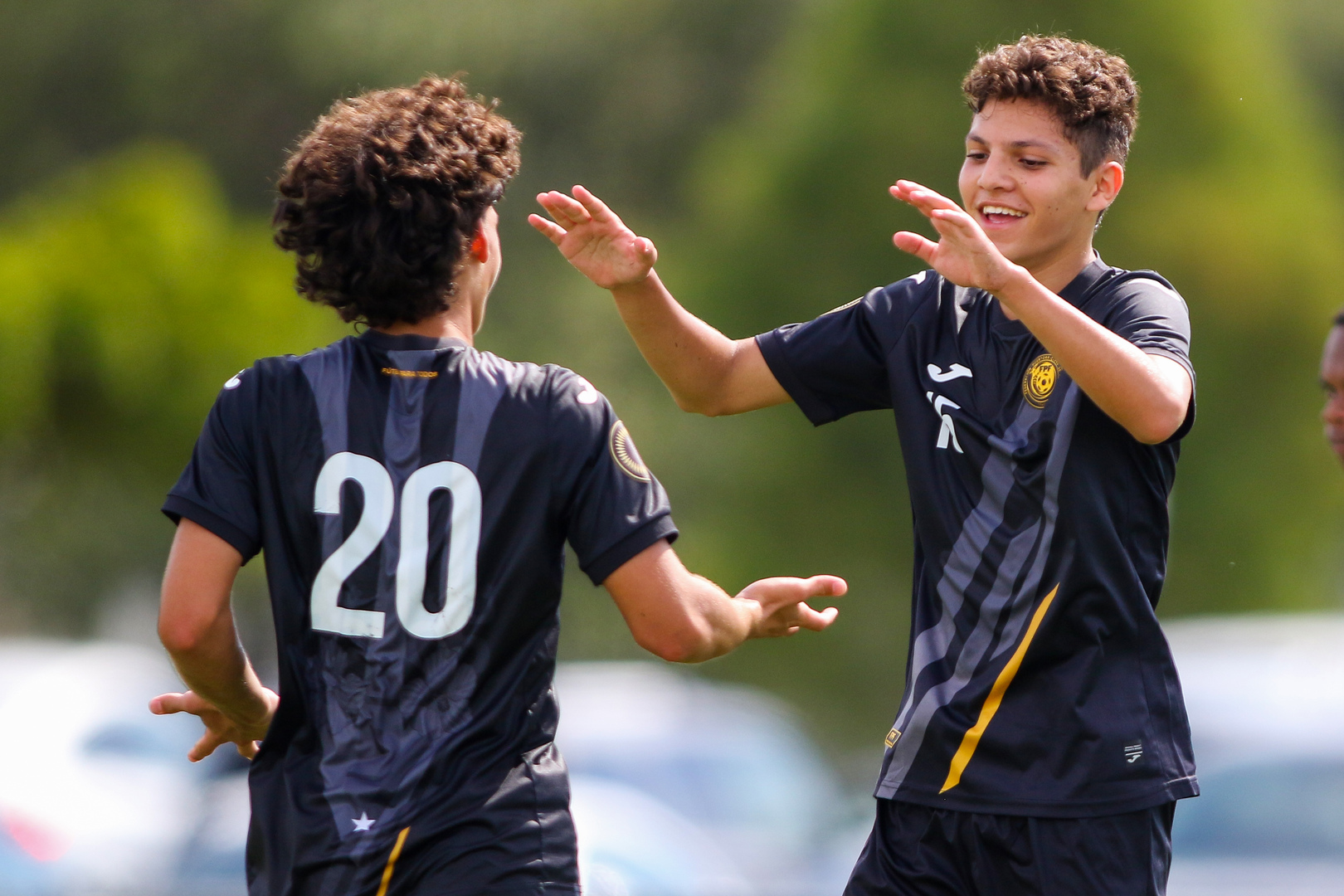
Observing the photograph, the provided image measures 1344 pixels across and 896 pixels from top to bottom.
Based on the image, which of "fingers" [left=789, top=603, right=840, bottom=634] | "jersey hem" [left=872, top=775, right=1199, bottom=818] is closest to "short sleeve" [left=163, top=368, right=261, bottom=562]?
"fingers" [left=789, top=603, right=840, bottom=634]

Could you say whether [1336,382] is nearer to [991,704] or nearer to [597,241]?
[991,704]

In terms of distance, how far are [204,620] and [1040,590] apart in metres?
1.67

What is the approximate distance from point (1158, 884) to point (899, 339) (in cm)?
131

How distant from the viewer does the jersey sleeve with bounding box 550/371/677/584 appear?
3115mm

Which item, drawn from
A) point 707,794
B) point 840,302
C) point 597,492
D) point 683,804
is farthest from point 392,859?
point 840,302

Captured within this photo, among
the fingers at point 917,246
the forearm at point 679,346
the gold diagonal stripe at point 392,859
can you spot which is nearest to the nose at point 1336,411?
the fingers at point 917,246

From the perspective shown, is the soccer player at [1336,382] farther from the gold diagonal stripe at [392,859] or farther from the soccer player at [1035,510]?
the gold diagonal stripe at [392,859]

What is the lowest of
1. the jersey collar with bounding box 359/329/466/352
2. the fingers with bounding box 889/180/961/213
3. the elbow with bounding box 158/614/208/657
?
the elbow with bounding box 158/614/208/657

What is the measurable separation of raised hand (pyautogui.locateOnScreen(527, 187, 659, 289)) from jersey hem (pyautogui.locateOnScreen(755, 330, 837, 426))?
0.37m

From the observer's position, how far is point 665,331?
13.1 ft

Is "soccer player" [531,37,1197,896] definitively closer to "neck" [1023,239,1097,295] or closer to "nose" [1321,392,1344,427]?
"neck" [1023,239,1097,295]

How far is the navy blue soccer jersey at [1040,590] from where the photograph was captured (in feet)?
11.0

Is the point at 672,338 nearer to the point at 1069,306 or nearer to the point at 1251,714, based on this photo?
the point at 1069,306

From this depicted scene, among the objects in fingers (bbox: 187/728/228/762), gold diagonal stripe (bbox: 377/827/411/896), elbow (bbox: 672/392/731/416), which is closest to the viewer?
gold diagonal stripe (bbox: 377/827/411/896)
